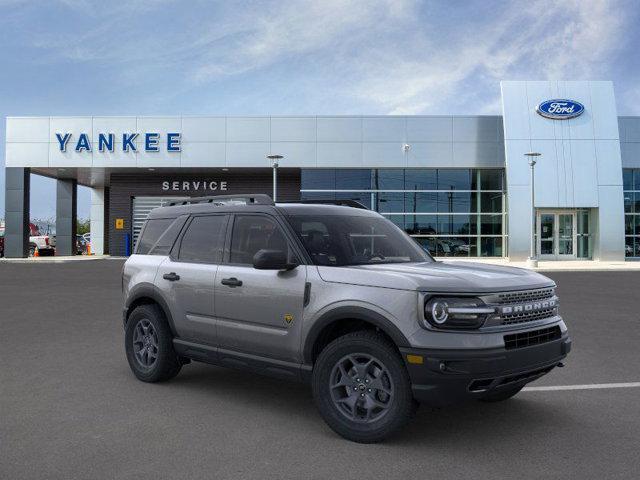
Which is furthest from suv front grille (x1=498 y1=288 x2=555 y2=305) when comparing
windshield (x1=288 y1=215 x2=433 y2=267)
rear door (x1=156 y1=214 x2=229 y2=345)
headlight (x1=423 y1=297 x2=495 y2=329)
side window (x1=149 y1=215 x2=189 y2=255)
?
side window (x1=149 y1=215 x2=189 y2=255)

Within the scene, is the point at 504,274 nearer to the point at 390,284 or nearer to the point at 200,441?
the point at 390,284

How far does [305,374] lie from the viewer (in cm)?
480

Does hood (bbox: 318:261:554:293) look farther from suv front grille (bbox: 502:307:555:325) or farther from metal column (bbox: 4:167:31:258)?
metal column (bbox: 4:167:31:258)

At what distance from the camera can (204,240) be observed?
19.6 feet

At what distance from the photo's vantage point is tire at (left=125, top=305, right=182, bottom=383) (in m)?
6.05

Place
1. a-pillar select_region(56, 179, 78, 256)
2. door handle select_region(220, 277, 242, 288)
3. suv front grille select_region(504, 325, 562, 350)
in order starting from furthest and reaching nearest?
a-pillar select_region(56, 179, 78, 256)
door handle select_region(220, 277, 242, 288)
suv front grille select_region(504, 325, 562, 350)

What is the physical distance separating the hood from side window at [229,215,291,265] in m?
0.67

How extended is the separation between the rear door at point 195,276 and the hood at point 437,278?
53.0 inches

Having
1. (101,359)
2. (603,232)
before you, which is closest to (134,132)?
(603,232)

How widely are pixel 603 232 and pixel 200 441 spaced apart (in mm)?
31772

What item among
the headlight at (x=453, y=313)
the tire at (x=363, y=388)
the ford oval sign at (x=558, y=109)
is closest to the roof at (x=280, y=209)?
the tire at (x=363, y=388)

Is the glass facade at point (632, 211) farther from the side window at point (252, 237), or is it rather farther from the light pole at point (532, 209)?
the side window at point (252, 237)

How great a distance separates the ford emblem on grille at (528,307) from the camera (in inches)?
172

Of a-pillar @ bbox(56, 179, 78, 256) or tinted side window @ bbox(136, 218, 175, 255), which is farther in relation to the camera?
a-pillar @ bbox(56, 179, 78, 256)
